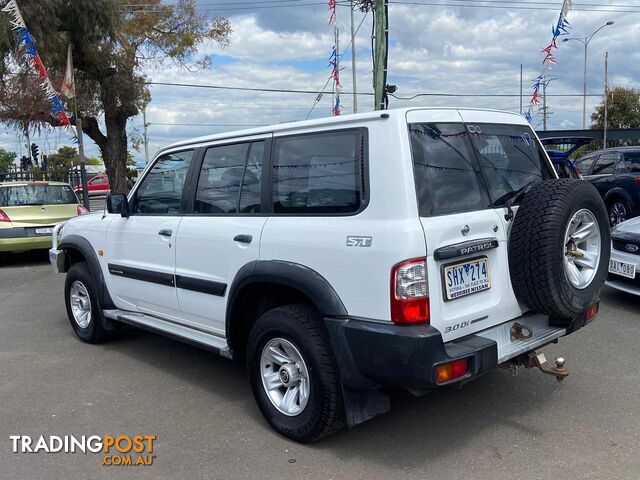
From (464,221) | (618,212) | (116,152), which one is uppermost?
(116,152)

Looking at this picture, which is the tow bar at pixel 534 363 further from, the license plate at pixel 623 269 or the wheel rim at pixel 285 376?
the license plate at pixel 623 269

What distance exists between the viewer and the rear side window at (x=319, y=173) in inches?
130

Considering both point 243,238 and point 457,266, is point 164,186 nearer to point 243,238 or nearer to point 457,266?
point 243,238

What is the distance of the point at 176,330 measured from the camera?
4.48 meters

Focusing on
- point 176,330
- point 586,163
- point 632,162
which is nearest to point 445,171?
point 176,330

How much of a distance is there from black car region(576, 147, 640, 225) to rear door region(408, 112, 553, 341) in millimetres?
8339

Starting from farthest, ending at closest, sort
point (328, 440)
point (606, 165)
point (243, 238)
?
point (606, 165) < point (243, 238) < point (328, 440)

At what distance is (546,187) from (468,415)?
1.55 meters

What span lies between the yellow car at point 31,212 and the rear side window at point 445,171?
8.78 m

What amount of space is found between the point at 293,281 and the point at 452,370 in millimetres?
998

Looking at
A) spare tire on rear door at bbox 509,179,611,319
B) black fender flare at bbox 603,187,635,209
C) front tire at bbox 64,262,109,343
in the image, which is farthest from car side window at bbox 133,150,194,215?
black fender flare at bbox 603,187,635,209

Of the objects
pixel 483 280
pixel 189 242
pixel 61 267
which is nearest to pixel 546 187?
pixel 483 280

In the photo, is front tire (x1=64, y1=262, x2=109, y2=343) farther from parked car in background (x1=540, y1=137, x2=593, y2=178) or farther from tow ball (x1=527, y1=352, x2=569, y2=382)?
parked car in background (x1=540, y1=137, x2=593, y2=178)

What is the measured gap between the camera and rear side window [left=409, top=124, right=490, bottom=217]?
10.4 feet
